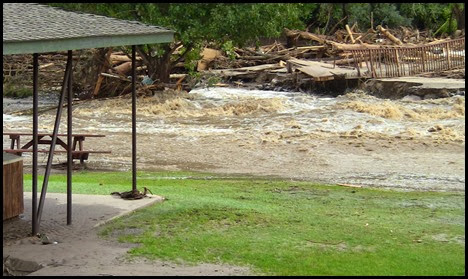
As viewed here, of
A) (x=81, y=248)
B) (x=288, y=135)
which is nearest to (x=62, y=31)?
(x=81, y=248)

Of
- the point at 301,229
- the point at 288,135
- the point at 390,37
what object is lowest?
the point at 390,37

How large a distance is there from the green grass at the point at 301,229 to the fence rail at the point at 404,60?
18484 millimetres

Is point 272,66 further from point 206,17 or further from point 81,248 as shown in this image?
point 81,248

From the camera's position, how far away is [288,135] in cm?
2364

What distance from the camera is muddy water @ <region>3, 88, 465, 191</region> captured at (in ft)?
62.3

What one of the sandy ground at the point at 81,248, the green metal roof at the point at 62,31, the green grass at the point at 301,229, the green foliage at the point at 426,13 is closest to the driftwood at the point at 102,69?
the green grass at the point at 301,229

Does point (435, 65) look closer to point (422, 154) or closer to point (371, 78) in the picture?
point (371, 78)

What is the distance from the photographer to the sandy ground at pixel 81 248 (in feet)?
29.3

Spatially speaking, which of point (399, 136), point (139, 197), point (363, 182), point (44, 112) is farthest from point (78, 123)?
point (139, 197)

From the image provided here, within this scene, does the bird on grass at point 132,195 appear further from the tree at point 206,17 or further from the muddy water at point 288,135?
the tree at point 206,17

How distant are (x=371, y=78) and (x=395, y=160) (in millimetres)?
12770

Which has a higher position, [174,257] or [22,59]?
[174,257]

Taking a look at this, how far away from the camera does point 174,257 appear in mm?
9477

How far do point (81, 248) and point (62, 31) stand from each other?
2390 mm
